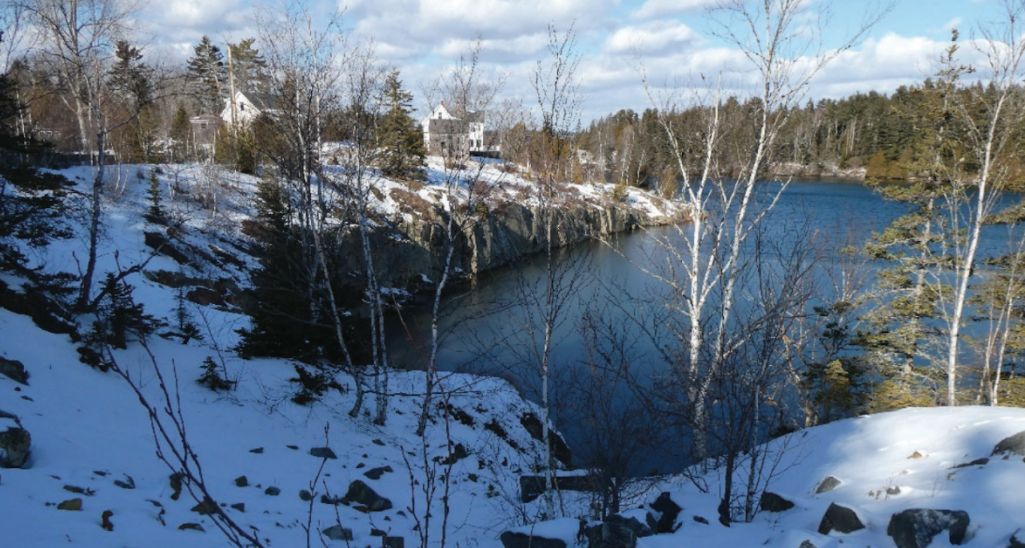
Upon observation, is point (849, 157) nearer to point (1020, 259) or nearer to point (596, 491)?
point (1020, 259)

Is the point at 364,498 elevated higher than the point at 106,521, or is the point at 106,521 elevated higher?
the point at 106,521

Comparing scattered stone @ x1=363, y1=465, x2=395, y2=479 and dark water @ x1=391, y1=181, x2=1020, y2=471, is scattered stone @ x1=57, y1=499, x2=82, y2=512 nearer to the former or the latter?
dark water @ x1=391, y1=181, x2=1020, y2=471

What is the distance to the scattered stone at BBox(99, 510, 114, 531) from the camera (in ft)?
16.1

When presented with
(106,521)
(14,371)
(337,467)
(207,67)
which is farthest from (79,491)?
(207,67)

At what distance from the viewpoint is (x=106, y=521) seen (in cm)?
500

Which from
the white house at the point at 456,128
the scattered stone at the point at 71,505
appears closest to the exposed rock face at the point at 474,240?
the white house at the point at 456,128

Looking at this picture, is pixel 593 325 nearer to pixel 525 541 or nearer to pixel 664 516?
pixel 664 516

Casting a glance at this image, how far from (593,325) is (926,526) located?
4093mm

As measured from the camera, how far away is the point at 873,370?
1548 centimetres

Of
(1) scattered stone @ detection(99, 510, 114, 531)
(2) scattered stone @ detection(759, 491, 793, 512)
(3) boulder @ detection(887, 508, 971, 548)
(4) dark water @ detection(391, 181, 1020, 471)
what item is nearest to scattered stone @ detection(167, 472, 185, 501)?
(1) scattered stone @ detection(99, 510, 114, 531)

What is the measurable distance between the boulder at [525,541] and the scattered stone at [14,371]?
22.0 feet

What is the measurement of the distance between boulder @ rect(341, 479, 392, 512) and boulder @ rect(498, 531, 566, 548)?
2741 millimetres

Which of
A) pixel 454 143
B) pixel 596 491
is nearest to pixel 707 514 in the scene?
pixel 596 491

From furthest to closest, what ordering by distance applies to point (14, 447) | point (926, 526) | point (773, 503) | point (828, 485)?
1. point (828, 485)
2. point (773, 503)
3. point (14, 447)
4. point (926, 526)
